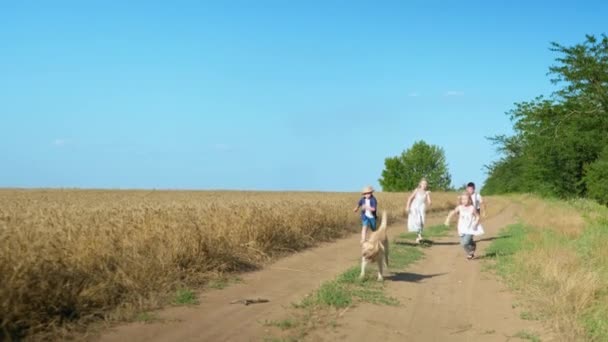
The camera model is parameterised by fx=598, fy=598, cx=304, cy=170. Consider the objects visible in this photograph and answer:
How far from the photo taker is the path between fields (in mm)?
7391

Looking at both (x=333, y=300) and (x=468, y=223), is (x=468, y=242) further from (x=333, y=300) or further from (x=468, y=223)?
(x=333, y=300)

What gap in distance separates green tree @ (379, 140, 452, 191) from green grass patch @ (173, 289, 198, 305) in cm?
9858

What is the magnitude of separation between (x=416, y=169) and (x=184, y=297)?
102m

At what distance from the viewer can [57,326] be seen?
713 cm

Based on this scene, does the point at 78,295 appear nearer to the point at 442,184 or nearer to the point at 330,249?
the point at 330,249

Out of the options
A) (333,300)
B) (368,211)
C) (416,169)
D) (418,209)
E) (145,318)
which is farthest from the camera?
(416,169)

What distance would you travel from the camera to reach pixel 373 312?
8680mm

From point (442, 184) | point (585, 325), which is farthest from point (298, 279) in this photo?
point (442, 184)

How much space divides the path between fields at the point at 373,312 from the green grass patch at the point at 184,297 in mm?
167

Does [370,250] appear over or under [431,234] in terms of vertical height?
over

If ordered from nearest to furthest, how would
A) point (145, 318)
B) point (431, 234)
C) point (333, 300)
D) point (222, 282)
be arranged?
point (145, 318), point (333, 300), point (222, 282), point (431, 234)

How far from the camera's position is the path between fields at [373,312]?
24.2 feet

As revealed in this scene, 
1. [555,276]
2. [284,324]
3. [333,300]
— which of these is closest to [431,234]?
[555,276]

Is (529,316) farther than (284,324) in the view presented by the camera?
Yes
